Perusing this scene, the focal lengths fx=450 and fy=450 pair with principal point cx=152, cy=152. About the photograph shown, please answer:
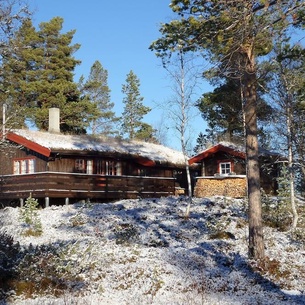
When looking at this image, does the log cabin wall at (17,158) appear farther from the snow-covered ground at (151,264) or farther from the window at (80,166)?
the snow-covered ground at (151,264)

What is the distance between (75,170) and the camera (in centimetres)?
2794

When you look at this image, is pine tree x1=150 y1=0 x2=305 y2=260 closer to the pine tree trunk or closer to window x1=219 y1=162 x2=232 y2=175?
the pine tree trunk

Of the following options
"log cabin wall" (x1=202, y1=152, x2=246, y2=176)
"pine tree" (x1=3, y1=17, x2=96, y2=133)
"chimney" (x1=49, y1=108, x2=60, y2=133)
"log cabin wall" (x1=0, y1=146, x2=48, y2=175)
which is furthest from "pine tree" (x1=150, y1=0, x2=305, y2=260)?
"pine tree" (x1=3, y1=17, x2=96, y2=133)

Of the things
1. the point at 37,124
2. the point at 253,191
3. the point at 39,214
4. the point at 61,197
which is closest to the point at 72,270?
the point at 253,191

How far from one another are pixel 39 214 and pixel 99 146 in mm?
9779

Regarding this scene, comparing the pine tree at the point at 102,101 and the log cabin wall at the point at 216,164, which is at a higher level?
the pine tree at the point at 102,101

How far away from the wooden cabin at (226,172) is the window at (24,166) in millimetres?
11008

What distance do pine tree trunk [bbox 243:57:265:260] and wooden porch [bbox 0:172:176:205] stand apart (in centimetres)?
1516

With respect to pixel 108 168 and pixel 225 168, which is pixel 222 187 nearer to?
pixel 225 168

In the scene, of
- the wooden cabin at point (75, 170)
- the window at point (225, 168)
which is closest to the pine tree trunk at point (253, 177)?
the wooden cabin at point (75, 170)

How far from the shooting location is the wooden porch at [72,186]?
25812 millimetres

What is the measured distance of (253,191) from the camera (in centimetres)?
1310

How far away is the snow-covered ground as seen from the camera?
10.2 metres

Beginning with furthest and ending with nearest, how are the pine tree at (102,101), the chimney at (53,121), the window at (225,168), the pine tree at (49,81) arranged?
the pine tree at (102,101), the pine tree at (49,81), the chimney at (53,121), the window at (225,168)
